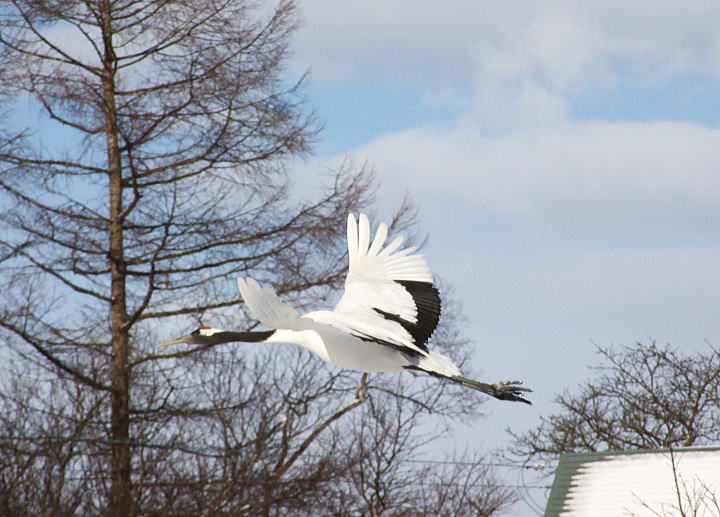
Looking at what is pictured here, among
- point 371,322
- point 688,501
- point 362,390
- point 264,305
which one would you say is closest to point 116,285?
point 362,390

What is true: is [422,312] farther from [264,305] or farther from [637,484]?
[637,484]

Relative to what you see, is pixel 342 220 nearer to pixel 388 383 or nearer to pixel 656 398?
pixel 388 383

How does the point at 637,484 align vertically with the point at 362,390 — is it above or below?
below

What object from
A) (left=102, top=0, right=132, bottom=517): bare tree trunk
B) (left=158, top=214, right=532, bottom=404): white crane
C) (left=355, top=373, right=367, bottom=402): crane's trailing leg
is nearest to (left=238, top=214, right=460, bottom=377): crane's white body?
(left=158, top=214, right=532, bottom=404): white crane

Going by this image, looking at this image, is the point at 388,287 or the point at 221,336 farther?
the point at 388,287

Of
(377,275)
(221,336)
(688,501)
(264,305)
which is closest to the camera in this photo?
(264,305)

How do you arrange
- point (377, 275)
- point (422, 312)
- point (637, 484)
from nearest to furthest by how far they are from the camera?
point (422, 312) < point (377, 275) < point (637, 484)

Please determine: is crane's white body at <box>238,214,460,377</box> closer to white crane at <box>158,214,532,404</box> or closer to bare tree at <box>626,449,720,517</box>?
white crane at <box>158,214,532,404</box>

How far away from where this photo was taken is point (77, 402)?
10516mm

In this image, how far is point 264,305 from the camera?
576 cm

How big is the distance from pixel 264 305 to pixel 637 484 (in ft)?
26.7

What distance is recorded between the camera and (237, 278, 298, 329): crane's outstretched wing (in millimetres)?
5664

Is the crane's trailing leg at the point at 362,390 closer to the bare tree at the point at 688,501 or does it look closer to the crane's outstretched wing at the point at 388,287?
the bare tree at the point at 688,501

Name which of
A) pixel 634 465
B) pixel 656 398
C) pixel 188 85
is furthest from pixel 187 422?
pixel 656 398
